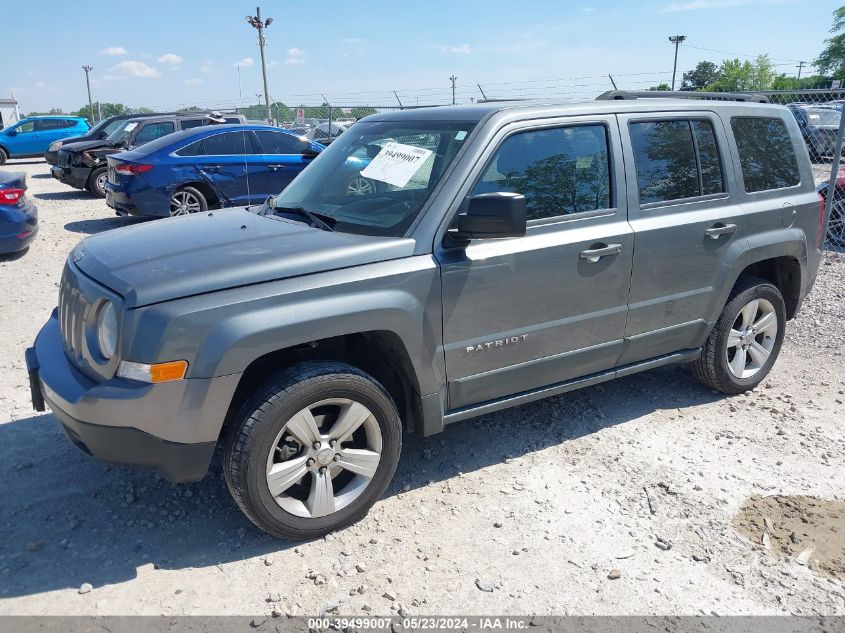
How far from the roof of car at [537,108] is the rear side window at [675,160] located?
0.11m

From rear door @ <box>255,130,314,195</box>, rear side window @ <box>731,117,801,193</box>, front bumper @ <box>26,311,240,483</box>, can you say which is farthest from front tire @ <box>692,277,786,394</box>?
rear door @ <box>255,130,314,195</box>

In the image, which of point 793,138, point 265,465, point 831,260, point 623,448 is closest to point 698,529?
point 623,448

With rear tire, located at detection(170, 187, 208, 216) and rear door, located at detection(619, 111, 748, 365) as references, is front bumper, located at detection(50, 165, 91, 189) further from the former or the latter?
rear door, located at detection(619, 111, 748, 365)

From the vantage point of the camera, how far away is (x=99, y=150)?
14062 millimetres

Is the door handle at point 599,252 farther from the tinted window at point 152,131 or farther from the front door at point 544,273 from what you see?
the tinted window at point 152,131

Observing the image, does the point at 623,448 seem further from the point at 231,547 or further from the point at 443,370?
the point at 231,547

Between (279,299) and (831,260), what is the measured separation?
25.8 feet

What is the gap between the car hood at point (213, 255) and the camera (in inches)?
113

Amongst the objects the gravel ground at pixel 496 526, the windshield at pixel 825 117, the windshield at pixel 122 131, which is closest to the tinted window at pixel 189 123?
the windshield at pixel 122 131

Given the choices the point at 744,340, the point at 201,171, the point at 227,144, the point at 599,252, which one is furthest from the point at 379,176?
the point at 227,144

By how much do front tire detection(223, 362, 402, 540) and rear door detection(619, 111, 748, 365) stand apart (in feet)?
5.61

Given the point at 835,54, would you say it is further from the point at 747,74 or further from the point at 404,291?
the point at 404,291

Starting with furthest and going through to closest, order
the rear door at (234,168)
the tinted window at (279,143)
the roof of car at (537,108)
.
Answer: the tinted window at (279,143)
the rear door at (234,168)
the roof of car at (537,108)

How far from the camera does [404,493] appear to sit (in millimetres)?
3680
